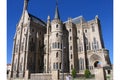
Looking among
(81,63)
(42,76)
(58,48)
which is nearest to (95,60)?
(81,63)

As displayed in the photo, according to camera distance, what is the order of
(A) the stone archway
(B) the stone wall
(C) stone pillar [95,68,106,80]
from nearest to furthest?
(C) stone pillar [95,68,106,80]
(B) the stone wall
(A) the stone archway

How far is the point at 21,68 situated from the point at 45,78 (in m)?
12.9

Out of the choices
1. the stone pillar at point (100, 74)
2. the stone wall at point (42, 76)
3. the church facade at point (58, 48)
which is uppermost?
the church facade at point (58, 48)

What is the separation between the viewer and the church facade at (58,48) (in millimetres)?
28375

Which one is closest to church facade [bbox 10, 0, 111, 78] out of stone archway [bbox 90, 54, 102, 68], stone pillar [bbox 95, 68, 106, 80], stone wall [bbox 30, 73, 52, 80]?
stone archway [bbox 90, 54, 102, 68]

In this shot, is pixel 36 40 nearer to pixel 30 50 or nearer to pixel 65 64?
pixel 30 50

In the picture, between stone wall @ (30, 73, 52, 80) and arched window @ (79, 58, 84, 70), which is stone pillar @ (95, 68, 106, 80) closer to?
stone wall @ (30, 73, 52, 80)

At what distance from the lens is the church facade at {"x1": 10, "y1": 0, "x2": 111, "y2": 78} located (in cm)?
2838

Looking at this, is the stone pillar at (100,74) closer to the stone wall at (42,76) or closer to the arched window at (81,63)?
the stone wall at (42,76)

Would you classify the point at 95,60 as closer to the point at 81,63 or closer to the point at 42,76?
the point at 81,63

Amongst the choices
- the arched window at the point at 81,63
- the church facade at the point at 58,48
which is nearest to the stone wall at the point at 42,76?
the church facade at the point at 58,48

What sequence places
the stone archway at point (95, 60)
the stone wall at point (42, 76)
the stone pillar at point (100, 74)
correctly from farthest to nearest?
1. the stone archway at point (95, 60)
2. the stone wall at point (42, 76)
3. the stone pillar at point (100, 74)

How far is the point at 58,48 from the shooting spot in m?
28.7
